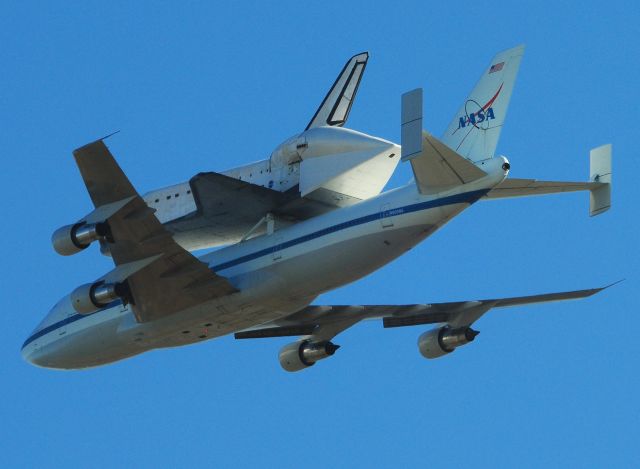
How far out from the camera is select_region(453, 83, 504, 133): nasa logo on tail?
38375 mm

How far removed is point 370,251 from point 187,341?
685 cm

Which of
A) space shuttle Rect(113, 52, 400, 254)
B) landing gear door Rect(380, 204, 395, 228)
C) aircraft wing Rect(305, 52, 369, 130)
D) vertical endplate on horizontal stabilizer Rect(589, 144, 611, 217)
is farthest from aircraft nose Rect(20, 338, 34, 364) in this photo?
vertical endplate on horizontal stabilizer Rect(589, 144, 611, 217)

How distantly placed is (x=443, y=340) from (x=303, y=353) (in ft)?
13.8

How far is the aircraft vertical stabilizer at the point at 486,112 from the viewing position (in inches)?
1495

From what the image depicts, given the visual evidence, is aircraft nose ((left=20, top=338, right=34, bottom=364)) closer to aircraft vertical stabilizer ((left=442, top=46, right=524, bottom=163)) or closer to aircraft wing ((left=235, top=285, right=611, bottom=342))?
aircraft wing ((left=235, top=285, right=611, bottom=342))

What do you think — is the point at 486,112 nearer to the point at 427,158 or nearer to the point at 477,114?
the point at 477,114

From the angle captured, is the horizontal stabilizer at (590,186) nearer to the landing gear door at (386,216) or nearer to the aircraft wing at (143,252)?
the landing gear door at (386,216)

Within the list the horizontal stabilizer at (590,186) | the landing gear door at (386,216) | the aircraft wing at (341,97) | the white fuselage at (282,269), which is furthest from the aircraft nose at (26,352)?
the horizontal stabilizer at (590,186)

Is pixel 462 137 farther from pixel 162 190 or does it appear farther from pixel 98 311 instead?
pixel 98 311

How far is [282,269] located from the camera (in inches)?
1570

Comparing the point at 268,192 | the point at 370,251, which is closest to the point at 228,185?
the point at 268,192

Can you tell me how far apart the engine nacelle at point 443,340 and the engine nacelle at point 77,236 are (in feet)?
33.8

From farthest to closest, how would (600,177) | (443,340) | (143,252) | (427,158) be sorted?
(443,340) → (143,252) → (600,177) → (427,158)

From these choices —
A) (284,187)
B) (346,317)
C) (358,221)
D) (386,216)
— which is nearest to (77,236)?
(284,187)
